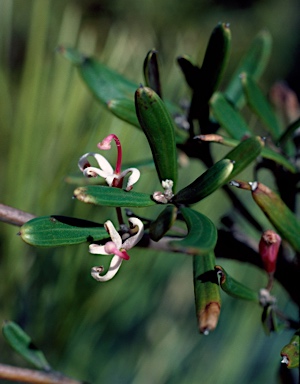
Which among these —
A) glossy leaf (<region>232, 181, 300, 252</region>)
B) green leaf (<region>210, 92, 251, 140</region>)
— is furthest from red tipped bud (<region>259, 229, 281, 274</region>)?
green leaf (<region>210, 92, 251, 140</region>)

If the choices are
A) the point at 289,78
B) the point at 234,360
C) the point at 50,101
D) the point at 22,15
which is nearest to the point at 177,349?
the point at 234,360

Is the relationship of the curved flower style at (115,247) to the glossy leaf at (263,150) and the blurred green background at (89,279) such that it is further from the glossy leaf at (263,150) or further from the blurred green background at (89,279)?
the blurred green background at (89,279)

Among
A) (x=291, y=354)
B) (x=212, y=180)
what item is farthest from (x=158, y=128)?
(x=291, y=354)

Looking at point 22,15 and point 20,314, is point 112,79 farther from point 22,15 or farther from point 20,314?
point 22,15

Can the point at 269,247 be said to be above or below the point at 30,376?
above

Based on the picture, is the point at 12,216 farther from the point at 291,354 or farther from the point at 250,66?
the point at 250,66

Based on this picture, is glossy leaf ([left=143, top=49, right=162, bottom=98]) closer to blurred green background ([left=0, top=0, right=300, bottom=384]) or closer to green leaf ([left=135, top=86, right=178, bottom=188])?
green leaf ([left=135, top=86, right=178, bottom=188])
